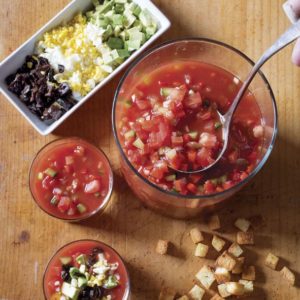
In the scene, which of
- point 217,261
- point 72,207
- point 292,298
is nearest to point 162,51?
point 72,207

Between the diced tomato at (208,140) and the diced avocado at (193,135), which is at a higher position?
the diced avocado at (193,135)

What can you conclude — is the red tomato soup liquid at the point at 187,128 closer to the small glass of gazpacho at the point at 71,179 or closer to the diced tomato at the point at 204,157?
the diced tomato at the point at 204,157

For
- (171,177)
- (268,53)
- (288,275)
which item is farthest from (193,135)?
(288,275)

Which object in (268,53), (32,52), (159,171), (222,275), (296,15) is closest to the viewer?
(268,53)

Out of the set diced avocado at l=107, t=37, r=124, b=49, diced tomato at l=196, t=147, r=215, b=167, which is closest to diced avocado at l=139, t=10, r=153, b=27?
diced avocado at l=107, t=37, r=124, b=49

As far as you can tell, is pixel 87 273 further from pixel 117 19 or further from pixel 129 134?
pixel 117 19

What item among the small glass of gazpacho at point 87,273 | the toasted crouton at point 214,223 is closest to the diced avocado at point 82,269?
the small glass of gazpacho at point 87,273
